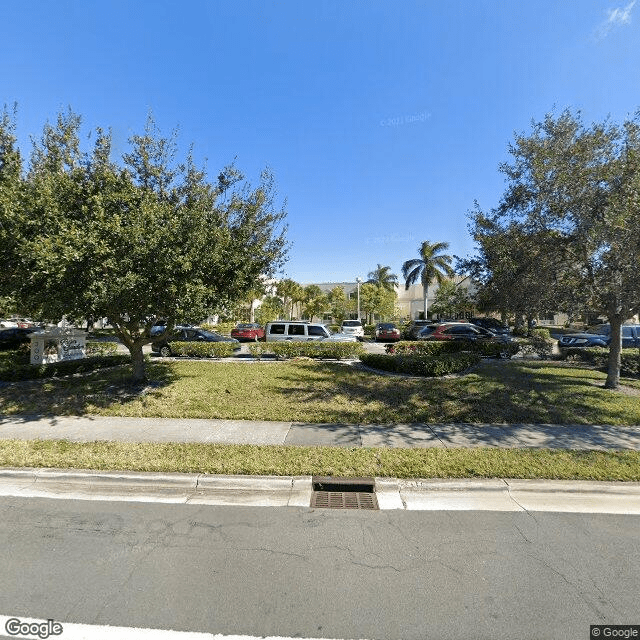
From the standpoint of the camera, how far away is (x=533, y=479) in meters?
4.81

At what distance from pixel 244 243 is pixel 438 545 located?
24.9 feet

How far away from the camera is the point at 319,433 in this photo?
6648 millimetres

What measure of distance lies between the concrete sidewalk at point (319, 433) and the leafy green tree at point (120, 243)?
2178 millimetres

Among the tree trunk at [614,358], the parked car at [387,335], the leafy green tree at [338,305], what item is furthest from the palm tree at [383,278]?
the tree trunk at [614,358]

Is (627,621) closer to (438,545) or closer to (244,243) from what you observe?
(438,545)

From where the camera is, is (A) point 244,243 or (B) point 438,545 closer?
(B) point 438,545

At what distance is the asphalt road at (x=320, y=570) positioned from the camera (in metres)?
2.62

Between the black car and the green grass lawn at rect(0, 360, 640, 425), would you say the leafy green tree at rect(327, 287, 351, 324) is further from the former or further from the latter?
the green grass lawn at rect(0, 360, 640, 425)

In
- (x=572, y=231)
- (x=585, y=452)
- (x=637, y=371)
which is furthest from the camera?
(x=637, y=371)

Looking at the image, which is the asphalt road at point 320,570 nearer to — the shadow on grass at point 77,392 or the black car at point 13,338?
the shadow on grass at point 77,392

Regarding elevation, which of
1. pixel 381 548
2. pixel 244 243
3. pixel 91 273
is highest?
pixel 244 243

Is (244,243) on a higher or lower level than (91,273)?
higher

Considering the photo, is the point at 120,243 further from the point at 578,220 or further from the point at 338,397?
the point at 578,220

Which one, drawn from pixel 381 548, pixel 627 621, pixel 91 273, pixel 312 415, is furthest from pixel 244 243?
pixel 627 621
